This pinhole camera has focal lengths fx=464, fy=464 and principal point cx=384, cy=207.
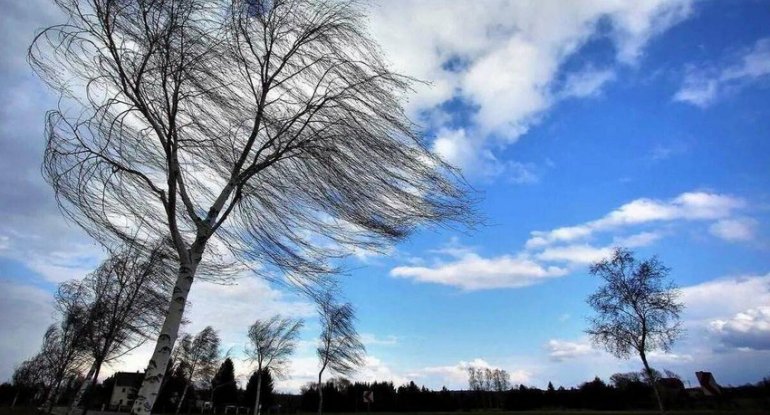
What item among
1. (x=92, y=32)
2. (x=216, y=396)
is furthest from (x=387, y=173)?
(x=216, y=396)

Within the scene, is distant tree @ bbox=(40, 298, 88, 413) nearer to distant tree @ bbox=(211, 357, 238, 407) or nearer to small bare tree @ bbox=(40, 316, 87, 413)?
small bare tree @ bbox=(40, 316, 87, 413)

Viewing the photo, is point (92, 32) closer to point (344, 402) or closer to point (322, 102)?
point (322, 102)

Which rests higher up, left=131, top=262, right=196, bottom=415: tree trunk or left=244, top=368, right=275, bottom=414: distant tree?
left=244, top=368, right=275, bottom=414: distant tree

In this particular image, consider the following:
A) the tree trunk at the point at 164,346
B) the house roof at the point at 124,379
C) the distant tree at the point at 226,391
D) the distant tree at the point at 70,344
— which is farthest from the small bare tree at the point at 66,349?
the house roof at the point at 124,379

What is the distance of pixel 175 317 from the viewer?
18.4 ft

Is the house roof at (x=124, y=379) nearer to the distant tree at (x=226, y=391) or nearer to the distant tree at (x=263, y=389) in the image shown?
the distant tree at (x=226, y=391)

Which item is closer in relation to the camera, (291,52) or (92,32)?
(92,32)

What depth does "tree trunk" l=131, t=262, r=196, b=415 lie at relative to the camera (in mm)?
5137

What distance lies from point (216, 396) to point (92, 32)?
98.7 meters

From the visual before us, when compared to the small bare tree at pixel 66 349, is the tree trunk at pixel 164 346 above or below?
below

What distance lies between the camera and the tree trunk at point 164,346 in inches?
202

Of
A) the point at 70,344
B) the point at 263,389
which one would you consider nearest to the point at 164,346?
the point at 70,344

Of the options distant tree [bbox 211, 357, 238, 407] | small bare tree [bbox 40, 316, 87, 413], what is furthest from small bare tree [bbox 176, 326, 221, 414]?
distant tree [bbox 211, 357, 238, 407]

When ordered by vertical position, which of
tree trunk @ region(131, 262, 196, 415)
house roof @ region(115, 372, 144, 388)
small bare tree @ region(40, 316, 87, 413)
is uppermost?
house roof @ region(115, 372, 144, 388)
